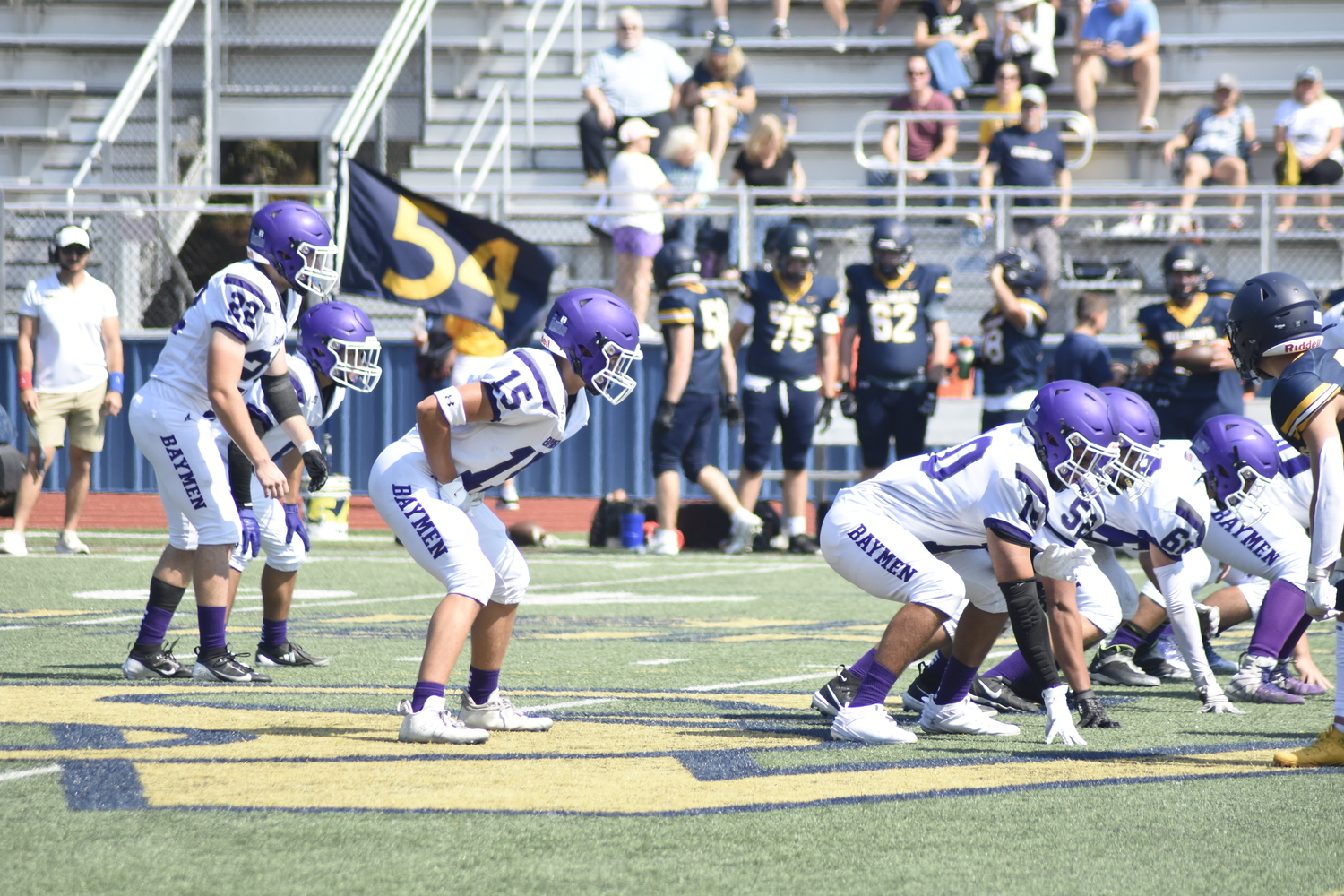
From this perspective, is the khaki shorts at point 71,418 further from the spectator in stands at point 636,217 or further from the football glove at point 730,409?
the spectator in stands at point 636,217

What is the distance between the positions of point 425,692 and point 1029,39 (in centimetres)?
1332

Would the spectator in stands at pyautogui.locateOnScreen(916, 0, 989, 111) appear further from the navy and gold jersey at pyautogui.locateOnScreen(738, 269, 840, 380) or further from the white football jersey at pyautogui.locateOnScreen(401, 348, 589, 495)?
the white football jersey at pyautogui.locateOnScreen(401, 348, 589, 495)

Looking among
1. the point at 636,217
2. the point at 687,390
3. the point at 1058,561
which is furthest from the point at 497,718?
the point at 636,217

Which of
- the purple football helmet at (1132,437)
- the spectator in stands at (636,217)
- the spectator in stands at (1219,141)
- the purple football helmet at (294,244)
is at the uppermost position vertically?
the spectator in stands at (1219,141)

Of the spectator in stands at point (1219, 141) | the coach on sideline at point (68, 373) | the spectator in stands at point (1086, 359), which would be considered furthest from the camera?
the spectator in stands at point (1219, 141)

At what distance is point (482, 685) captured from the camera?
550cm

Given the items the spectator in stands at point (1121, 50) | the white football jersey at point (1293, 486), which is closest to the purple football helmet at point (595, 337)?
the white football jersey at point (1293, 486)

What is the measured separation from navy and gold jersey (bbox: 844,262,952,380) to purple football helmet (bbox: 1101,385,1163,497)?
6.45m

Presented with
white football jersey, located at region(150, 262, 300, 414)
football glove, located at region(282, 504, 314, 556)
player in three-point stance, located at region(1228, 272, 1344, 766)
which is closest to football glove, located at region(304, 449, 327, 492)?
white football jersey, located at region(150, 262, 300, 414)

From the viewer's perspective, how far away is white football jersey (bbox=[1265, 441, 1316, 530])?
709cm

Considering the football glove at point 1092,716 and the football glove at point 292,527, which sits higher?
the football glove at point 292,527

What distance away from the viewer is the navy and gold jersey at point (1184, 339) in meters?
11.0

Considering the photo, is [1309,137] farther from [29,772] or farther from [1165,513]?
[29,772]

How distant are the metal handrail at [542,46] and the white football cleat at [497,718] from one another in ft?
42.3
